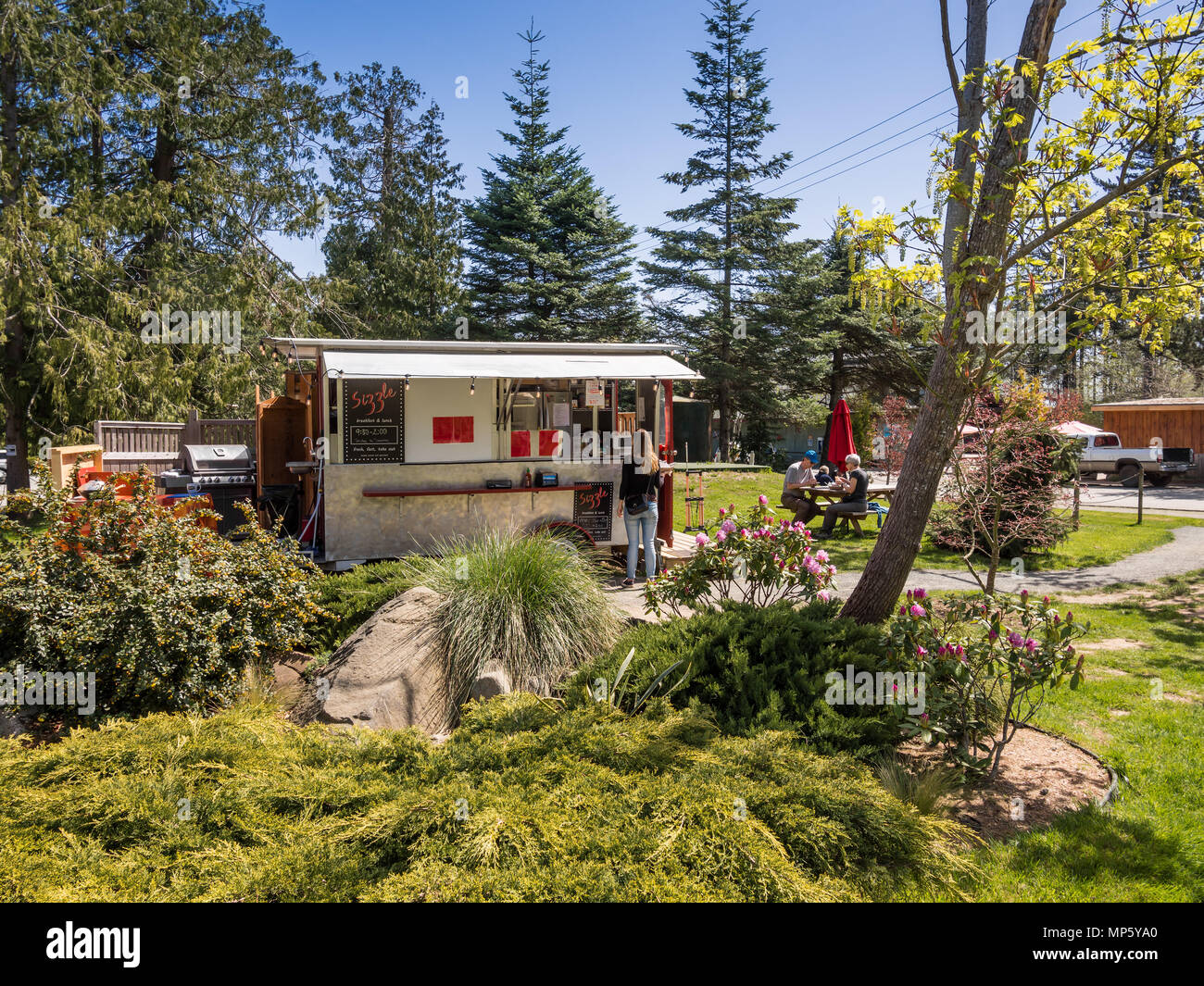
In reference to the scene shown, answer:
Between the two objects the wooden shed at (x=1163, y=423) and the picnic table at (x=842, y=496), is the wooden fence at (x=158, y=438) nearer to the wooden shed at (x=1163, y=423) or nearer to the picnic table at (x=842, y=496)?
the picnic table at (x=842, y=496)

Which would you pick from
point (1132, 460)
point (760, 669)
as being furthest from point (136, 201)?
point (1132, 460)

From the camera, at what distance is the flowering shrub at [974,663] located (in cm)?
433

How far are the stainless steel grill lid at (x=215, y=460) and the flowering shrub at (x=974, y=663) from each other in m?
9.73

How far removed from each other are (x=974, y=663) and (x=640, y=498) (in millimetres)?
5211

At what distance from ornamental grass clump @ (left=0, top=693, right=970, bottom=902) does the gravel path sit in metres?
4.57

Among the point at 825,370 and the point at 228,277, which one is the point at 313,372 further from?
the point at 825,370

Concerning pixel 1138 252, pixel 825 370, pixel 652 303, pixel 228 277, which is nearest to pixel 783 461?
pixel 825 370

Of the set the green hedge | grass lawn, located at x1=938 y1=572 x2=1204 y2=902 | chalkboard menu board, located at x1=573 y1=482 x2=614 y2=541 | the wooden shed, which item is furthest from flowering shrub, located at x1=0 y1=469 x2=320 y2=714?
the wooden shed

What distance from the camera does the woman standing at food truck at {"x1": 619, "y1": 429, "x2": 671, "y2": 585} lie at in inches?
365

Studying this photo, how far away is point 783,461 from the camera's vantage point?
30.0 meters

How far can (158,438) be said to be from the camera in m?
14.6

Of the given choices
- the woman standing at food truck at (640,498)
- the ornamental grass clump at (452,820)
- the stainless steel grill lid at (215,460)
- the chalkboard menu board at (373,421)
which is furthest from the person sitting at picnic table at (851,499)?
the ornamental grass clump at (452,820)

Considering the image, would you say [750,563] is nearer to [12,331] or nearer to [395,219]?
[12,331]

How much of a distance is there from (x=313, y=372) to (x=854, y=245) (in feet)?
24.8
